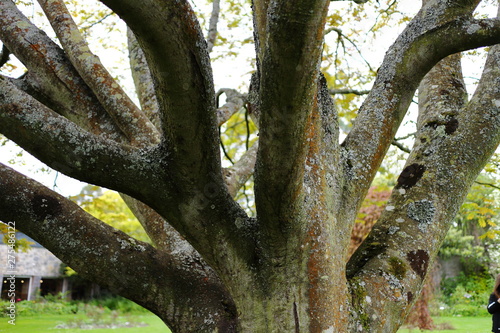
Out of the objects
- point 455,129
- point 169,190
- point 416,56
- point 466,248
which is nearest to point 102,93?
point 169,190

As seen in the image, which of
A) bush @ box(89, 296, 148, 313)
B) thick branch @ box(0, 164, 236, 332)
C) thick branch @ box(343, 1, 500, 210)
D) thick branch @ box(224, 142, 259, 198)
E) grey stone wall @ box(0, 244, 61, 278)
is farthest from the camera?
bush @ box(89, 296, 148, 313)

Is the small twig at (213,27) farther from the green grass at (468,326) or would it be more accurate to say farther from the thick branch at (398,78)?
the green grass at (468,326)

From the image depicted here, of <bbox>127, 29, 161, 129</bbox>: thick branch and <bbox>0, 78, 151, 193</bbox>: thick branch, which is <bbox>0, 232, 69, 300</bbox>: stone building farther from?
<bbox>0, 78, 151, 193</bbox>: thick branch

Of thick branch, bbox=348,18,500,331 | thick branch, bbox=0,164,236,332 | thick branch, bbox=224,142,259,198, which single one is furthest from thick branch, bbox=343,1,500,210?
thick branch, bbox=224,142,259,198

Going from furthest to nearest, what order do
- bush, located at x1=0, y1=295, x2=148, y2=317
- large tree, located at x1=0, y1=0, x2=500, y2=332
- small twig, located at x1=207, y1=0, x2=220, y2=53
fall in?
1. bush, located at x1=0, y1=295, x2=148, y2=317
2. small twig, located at x1=207, y1=0, x2=220, y2=53
3. large tree, located at x1=0, y1=0, x2=500, y2=332

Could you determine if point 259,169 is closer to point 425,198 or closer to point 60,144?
point 60,144

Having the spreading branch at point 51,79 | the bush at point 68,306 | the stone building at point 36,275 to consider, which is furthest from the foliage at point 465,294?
the stone building at point 36,275

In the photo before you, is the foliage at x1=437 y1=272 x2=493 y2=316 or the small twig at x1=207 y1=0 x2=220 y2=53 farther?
the foliage at x1=437 y1=272 x2=493 y2=316

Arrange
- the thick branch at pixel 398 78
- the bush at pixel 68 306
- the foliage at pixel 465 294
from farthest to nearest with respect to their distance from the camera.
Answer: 1. the bush at pixel 68 306
2. the foliage at pixel 465 294
3. the thick branch at pixel 398 78

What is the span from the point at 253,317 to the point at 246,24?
5.36m

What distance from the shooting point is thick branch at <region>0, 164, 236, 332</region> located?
185 centimetres

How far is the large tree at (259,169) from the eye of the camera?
1421 mm

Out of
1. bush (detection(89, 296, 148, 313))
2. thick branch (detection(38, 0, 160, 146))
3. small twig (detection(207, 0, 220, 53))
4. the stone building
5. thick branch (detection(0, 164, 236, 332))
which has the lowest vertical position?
bush (detection(89, 296, 148, 313))

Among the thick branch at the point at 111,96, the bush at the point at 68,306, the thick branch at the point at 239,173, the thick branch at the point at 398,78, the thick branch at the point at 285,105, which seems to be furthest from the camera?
the bush at the point at 68,306
